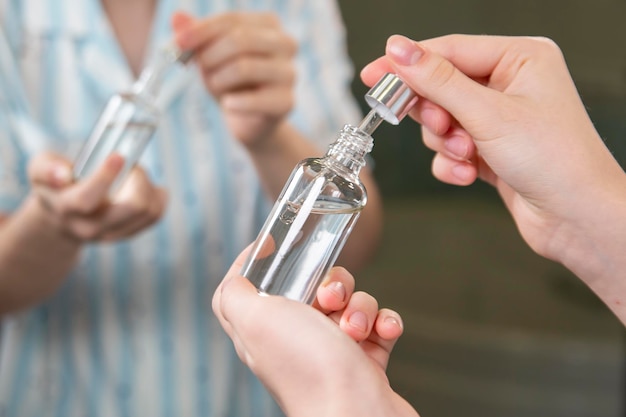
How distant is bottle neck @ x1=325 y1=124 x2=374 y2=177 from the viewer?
0.28 m

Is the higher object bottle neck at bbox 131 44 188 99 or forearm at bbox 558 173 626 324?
bottle neck at bbox 131 44 188 99

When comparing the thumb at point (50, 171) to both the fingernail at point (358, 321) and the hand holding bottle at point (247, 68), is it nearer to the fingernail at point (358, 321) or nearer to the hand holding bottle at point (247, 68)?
the hand holding bottle at point (247, 68)

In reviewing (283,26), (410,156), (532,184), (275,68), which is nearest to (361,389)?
(532,184)

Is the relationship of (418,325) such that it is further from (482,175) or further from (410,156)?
(482,175)

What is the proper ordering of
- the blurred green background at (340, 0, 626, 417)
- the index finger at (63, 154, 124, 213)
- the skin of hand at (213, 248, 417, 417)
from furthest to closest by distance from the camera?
1. the blurred green background at (340, 0, 626, 417)
2. the index finger at (63, 154, 124, 213)
3. the skin of hand at (213, 248, 417, 417)

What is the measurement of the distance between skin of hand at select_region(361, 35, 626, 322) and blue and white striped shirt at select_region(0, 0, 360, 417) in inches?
10.6

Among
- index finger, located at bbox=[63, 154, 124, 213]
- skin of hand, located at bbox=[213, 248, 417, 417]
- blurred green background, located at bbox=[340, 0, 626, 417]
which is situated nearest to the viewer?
skin of hand, located at bbox=[213, 248, 417, 417]

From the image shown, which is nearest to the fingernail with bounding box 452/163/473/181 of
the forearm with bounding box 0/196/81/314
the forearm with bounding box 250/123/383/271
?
the forearm with bounding box 250/123/383/271

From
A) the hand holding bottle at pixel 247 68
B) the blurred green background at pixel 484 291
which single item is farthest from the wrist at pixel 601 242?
the blurred green background at pixel 484 291

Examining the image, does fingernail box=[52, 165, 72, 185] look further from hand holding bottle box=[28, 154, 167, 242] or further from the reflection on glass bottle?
the reflection on glass bottle

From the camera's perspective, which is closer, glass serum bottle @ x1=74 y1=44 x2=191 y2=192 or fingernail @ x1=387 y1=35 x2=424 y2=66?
fingernail @ x1=387 y1=35 x2=424 y2=66

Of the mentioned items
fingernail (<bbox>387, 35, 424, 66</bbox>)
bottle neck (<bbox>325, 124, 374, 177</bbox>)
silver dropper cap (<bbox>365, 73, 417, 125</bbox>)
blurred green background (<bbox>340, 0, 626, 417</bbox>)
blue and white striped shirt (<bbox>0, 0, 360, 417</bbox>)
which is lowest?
blurred green background (<bbox>340, 0, 626, 417</bbox>)

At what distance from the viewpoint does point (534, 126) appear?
290 mm

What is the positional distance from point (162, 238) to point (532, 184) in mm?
317
